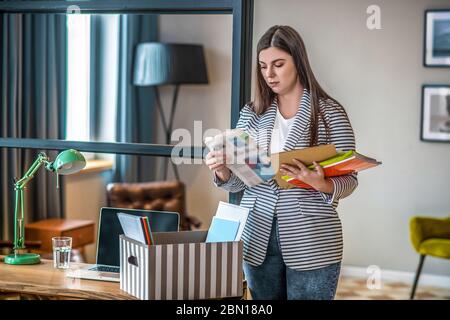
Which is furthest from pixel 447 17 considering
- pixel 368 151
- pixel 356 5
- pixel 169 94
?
pixel 169 94

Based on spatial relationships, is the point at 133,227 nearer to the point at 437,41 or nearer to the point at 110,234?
the point at 110,234

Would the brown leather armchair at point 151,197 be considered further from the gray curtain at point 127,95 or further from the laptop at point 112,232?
the laptop at point 112,232

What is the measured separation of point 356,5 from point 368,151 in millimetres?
1410

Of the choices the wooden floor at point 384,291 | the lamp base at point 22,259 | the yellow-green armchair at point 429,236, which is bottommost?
the wooden floor at point 384,291

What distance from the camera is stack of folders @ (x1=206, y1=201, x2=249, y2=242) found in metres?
1.77

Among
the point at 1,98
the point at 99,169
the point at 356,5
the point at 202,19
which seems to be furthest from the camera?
the point at 202,19

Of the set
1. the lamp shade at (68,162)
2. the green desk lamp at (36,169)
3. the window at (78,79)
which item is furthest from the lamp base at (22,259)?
the window at (78,79)

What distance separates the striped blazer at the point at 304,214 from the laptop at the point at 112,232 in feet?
0.91

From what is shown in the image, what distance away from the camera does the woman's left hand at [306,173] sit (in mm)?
1694

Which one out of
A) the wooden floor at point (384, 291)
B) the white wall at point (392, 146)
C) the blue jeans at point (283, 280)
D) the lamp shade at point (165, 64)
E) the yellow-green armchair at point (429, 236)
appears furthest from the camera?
the lamp shade at point (165, 64)

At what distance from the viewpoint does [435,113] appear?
4035 millimetres

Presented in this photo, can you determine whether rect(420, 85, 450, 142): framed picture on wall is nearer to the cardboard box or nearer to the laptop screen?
the laptop screen
